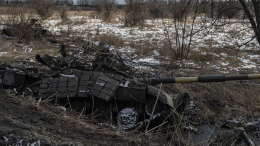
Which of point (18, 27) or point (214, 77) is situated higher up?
point (18, 27)

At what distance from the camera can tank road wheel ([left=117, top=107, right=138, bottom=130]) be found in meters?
3.88

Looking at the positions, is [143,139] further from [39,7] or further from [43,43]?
[39,7]

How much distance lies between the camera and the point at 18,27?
34.6ft

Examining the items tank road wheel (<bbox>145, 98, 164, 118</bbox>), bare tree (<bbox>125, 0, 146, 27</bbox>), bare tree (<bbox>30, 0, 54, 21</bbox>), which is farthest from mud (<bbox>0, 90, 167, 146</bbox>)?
bare tree (<bbox>125, 0, 146, 27</bbox>)

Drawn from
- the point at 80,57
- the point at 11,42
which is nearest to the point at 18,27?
the point at 11,42

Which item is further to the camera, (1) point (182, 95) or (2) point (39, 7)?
(2) point (39, 7)

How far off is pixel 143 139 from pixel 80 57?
356cm

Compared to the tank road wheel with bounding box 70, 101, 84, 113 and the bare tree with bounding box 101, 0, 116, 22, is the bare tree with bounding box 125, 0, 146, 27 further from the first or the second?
the tank road wheel with bounding box 70, 101, 84, 113

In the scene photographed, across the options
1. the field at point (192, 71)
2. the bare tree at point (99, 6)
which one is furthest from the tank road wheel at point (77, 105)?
the bare tree at point (99, 6)

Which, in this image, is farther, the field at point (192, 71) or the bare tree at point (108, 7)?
the bare tree at point (108, 7)

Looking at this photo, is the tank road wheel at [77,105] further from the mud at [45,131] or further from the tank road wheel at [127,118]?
the mud at [45,131]

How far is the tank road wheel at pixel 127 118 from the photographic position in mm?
3885

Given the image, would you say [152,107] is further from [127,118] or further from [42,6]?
[42,6]

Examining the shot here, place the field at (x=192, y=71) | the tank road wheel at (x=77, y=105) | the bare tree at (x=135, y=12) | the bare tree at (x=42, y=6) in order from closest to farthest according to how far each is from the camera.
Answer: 1. the field at (x=192, y=71)
2. the tank road wheel at (x=77, y=105)
3. the bare tree at (x=42, y=6)
4. the bare tree at (x=135, y=12)
